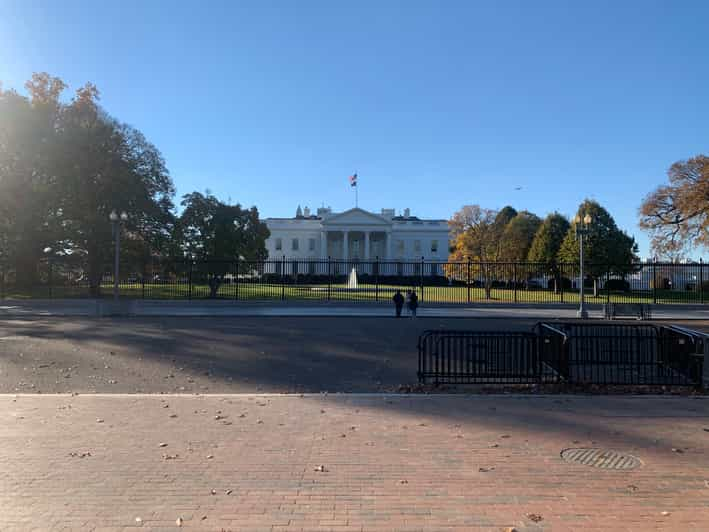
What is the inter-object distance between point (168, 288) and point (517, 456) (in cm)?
3132

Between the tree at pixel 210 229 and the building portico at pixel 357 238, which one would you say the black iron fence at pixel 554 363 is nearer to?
the tree at pixel 210 229

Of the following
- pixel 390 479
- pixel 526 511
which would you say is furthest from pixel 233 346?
pixel 526 511

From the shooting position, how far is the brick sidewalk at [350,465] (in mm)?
4148

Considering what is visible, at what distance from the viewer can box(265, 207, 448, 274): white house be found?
289 feet

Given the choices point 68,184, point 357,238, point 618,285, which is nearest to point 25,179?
point 68,184

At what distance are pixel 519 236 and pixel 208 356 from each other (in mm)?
49933

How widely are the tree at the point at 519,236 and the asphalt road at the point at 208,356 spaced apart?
34.2 metres

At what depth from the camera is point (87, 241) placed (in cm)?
3662

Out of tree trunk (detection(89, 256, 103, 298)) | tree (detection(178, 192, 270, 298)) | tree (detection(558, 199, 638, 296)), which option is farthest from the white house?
tree trunk (detection(89, 256, 103, 298))

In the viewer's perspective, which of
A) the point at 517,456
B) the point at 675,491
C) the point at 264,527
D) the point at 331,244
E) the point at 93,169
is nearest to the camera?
the point at 264,527

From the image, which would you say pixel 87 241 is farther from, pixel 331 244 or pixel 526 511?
pixel 331 244

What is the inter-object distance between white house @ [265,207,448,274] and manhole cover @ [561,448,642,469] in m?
80.3

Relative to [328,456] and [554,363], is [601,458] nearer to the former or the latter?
[328,456]

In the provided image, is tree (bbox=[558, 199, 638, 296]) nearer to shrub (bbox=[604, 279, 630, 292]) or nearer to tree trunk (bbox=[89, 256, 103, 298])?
shrub (bbox=[604, 279, 630, 292])
